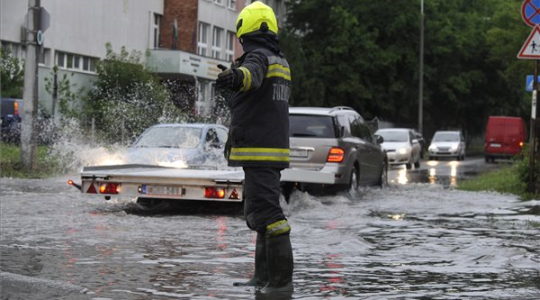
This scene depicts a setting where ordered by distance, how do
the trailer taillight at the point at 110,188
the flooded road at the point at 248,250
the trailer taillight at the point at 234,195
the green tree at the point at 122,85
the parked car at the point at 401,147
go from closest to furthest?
1. the flooded road at the point at 248,250
2. the trailer taillight at the point at 234,195
3. the trailer taillight at the point at 110,188
4. the parked car at the point at 401,147
5. the green tree at the point at 122,85

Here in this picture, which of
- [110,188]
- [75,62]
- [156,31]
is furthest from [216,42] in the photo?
[110,188]

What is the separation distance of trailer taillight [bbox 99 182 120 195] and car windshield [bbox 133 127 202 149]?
4.03 m

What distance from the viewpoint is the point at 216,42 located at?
60.0 metres

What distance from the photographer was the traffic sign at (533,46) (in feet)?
57.9

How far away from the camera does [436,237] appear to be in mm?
11602

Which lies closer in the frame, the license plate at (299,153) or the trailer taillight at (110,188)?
the trailer taillight at (110,188)

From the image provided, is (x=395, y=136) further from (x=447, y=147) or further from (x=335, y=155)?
(x=335, y=155)

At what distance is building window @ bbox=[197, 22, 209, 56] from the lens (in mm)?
57134

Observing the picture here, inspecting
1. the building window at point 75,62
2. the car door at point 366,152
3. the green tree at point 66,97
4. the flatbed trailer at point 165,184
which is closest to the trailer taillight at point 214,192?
the flatbed trailer at point 165,184

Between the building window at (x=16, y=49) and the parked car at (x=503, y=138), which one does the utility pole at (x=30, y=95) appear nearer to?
the building window at (x=16, y=49)

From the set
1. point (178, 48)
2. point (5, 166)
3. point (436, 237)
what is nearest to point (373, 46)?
point (178, 48)

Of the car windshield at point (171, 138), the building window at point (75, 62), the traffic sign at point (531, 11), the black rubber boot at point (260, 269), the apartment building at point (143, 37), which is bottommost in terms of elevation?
the black rubber boot at point (260, 269)

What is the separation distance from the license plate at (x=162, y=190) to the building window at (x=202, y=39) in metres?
43.3

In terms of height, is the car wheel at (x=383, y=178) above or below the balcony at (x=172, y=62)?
below
